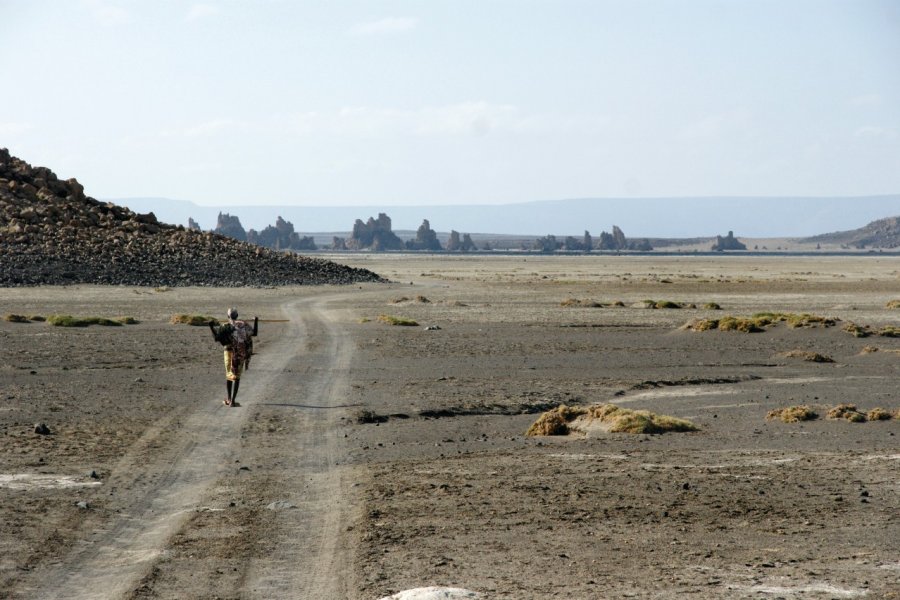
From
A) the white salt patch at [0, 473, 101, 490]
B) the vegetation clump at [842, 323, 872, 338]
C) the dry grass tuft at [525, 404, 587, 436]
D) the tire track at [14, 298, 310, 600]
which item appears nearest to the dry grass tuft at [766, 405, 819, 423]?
the dry grass tuft at [525, 404, 587, 436]

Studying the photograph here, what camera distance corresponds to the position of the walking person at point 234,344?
19.6 metres

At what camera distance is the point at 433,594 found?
861 centimetres

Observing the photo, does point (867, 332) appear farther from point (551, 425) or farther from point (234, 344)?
point (234, 344)

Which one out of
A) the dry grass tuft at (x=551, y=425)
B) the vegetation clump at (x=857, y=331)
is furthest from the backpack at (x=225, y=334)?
the vegetation clump at (x=857, y=331)

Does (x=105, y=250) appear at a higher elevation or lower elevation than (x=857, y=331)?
higher

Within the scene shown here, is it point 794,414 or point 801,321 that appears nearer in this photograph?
point 794,414

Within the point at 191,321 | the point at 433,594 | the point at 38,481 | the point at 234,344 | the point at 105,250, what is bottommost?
the point at 191,321

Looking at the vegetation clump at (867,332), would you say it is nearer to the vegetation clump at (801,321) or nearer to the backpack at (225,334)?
the vegetation clump at (801,321)

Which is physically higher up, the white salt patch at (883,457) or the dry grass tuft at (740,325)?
the white salt patch at (883,457)

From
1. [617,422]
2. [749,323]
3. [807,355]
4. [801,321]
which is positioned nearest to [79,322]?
[749,323]

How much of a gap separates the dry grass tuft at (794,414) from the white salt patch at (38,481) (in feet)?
35.9

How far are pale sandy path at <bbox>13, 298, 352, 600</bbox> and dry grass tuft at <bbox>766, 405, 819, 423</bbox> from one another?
280 inches

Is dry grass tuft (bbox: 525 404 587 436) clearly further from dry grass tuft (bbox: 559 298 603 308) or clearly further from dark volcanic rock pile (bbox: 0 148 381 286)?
dark volcanic rock pile (bbox: 0 148 381 286)

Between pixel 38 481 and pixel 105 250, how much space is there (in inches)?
2418
